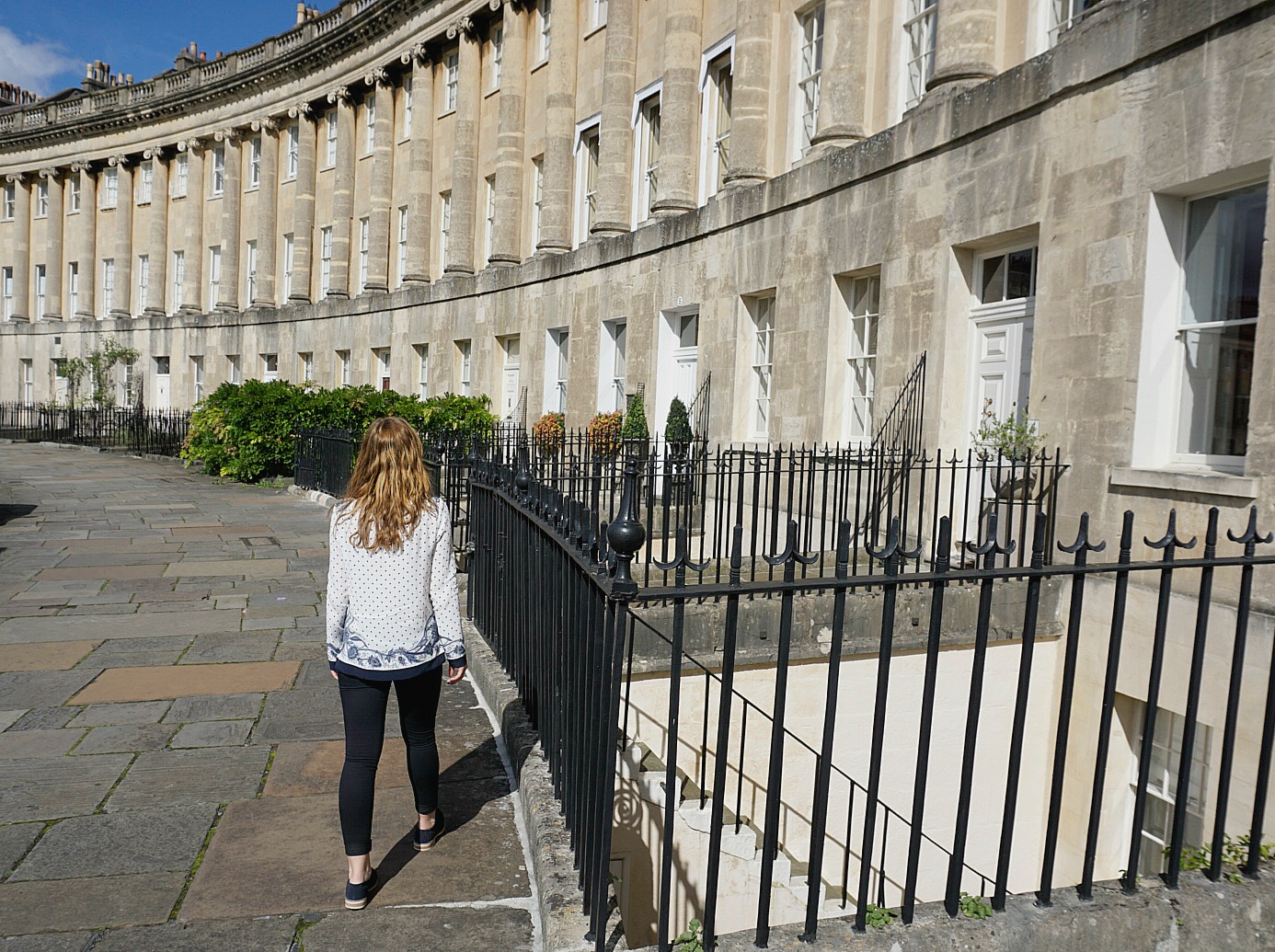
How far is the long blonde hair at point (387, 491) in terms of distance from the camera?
3672 millimetres

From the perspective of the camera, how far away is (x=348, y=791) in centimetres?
358

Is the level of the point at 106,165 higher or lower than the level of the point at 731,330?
higher

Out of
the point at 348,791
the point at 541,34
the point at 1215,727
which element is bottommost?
the point at 1215,727

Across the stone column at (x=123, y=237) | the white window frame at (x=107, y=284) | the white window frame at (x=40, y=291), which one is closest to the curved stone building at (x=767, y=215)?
the stone column at (x=123, y=237)

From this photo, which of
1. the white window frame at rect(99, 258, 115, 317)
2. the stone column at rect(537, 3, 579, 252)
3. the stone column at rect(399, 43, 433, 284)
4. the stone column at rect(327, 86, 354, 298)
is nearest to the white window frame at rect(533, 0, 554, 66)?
the stone column at rect(537, 3, 579, 252)

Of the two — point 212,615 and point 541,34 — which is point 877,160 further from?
point 541,34

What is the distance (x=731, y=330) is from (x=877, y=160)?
12.1 ft

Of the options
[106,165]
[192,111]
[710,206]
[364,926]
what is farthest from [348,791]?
[106,165]

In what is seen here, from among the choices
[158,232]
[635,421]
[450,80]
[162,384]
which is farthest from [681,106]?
[162,384]

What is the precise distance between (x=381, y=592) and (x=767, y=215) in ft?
34.9

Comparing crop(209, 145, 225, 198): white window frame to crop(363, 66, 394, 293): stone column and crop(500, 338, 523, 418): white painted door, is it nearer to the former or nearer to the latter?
crop(363, 66, 394, 293): stone column

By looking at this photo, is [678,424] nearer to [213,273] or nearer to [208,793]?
[208,793]

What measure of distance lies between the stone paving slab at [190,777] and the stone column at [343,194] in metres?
26.3

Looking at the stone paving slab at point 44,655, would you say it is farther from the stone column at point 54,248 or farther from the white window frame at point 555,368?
the stone column at point 54,248
